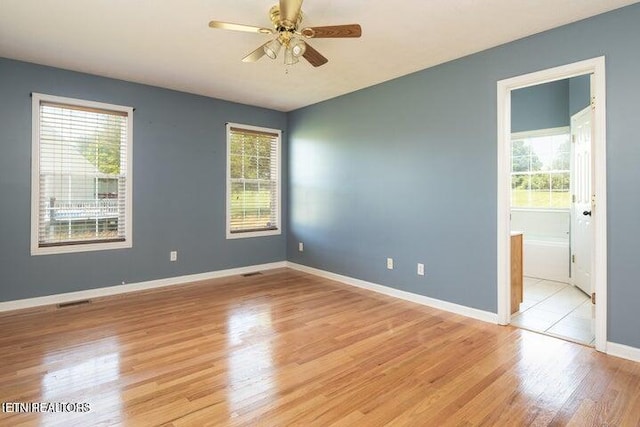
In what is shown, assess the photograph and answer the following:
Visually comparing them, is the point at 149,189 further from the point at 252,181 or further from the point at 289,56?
the point at 289,56

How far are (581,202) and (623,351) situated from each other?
83.9 inches

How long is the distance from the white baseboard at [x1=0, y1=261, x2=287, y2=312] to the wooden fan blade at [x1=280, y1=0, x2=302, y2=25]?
12.0ft

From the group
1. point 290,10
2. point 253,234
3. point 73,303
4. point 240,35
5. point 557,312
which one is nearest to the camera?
point 290,10

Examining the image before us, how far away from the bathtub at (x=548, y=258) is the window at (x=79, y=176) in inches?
218

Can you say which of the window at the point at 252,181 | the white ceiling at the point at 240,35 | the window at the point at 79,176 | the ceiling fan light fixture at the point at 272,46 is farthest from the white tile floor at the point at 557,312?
the window at the point at 79,176

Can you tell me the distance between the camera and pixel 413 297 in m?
3.95

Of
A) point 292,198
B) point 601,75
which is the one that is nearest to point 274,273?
point 292,198

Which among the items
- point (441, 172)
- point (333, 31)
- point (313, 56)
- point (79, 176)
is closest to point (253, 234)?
point (79, 176)

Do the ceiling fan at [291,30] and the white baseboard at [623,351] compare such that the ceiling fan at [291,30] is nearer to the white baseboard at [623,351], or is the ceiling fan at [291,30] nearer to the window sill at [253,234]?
the white baseboard at [623,351]

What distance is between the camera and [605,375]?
2281 mm

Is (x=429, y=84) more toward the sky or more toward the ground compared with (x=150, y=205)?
more toward the sky

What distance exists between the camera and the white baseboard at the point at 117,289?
3.67 meters

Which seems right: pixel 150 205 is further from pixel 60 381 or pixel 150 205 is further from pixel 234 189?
pixel 60 381

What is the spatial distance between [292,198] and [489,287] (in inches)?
134
